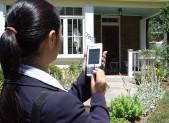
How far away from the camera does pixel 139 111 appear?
7.30m

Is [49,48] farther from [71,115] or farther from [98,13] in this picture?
[98,13]

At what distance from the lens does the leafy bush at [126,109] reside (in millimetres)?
7160

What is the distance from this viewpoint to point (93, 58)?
81.9 inches

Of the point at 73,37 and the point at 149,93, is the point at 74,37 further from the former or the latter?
the point at 149,93

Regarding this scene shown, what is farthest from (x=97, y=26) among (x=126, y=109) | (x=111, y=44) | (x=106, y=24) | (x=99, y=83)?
(x=99, y=83)

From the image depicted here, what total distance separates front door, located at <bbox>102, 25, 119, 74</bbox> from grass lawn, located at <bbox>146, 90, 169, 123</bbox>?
9750 mm

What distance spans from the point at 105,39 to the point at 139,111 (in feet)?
39.1

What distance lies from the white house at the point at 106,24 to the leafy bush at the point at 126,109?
23.1 feet

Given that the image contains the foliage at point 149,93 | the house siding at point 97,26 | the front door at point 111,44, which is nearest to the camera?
the foliage at point 149,93

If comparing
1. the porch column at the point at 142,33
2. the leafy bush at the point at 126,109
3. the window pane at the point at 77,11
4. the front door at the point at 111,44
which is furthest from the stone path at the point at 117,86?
the front door at the point at 111,44

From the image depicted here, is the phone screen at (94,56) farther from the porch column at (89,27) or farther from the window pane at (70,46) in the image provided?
the window pane at (70,46)

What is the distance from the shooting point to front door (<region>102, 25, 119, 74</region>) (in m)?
18.4

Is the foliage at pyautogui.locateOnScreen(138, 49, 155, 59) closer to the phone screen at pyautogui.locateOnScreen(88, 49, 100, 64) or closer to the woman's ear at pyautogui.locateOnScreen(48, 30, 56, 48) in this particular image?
the phone screen at pyautogui.locateOnScreen(88, 49, 100, 64)

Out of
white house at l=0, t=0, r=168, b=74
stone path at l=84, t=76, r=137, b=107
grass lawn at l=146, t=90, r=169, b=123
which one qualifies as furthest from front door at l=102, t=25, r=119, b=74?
grass lawn at l=146, t=90, r=169, b=123
